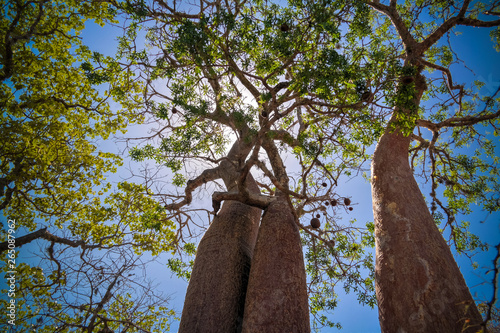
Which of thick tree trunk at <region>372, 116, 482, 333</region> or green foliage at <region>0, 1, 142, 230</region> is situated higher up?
green foliage at <region>0, 1, 142, 230</region>

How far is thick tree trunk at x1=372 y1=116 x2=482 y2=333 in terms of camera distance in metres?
1.99

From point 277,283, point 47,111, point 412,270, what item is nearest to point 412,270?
point 412,270

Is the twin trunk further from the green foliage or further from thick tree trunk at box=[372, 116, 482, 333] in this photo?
the green foliage

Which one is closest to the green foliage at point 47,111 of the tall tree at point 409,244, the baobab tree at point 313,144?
the baobab tree at point 313,144

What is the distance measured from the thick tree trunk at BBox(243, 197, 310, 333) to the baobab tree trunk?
0.78m

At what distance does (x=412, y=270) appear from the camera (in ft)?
7.46

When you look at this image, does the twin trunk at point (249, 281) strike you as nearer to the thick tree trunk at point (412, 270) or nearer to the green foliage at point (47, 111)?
the thick tree trunk at point (412, 270)

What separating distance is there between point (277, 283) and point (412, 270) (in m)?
1.27

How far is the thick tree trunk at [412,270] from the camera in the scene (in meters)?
1.99

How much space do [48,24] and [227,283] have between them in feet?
22.3

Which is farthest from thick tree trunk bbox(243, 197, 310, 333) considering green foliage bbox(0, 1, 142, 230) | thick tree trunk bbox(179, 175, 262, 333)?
green foliage bbox(0, 1, 142, 230)

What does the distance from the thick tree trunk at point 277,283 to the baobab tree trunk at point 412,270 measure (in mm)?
776

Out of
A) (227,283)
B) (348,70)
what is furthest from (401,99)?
(227,283)

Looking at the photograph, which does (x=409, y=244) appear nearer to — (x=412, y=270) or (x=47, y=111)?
(x=412, y=270)
